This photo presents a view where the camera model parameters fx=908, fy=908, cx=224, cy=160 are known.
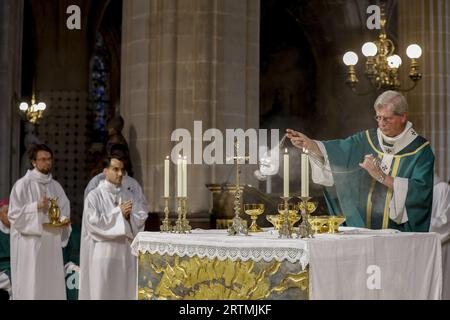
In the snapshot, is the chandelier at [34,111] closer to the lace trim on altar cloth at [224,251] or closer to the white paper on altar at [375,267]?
the lace trim on altar cloth at [224,251]

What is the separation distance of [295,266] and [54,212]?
135 inches

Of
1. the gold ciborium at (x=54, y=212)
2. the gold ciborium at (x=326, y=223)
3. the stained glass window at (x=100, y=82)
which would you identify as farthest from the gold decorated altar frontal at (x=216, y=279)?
the stained glass window at (x=100, y=82)

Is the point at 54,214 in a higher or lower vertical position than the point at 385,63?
lower

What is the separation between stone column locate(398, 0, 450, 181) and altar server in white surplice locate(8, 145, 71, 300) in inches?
271

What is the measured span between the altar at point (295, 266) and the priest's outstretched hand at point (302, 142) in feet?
2.20

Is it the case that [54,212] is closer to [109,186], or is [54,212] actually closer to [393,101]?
[109,186]

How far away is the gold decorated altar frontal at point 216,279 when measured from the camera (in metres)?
5.57

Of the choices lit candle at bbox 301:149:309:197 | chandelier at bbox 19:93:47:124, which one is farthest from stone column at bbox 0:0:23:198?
lit candle at bbox 301:149:309:197

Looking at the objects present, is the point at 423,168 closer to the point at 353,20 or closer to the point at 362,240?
the point at 362,240

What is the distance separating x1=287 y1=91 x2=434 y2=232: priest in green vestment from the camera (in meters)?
6.61

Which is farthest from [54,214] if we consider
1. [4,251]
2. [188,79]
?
[188,79]

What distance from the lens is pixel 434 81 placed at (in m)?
13.7
